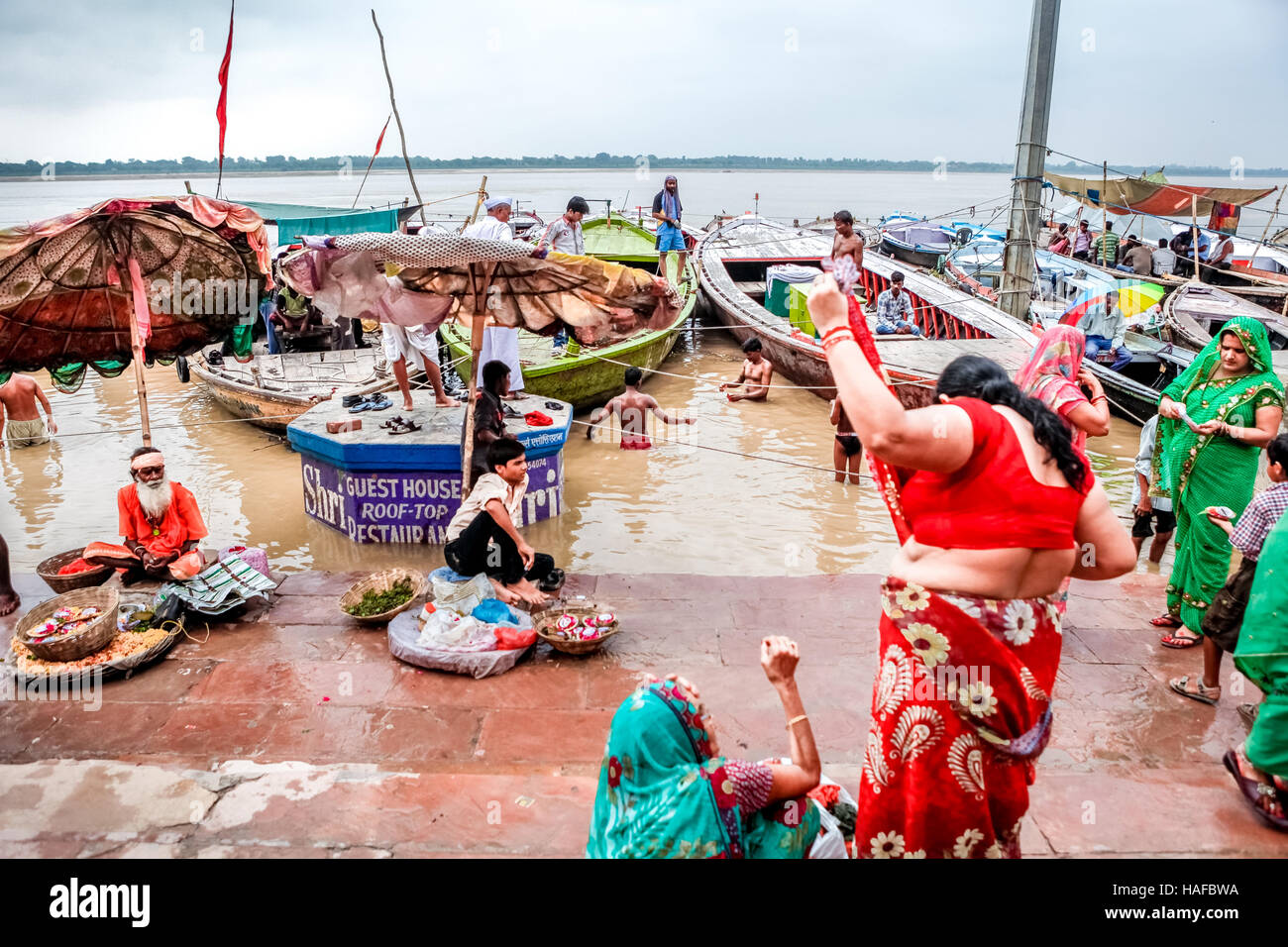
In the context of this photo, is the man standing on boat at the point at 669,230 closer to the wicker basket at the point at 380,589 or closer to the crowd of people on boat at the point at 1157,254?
the crowd of people on boat at the point at 1157,254

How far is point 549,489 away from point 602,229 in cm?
1237

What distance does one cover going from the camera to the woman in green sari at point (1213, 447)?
4297mm

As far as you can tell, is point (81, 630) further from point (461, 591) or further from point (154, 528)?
point (461, 591)

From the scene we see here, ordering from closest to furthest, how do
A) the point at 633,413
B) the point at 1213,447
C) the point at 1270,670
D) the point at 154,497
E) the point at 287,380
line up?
the point at 1270,670, the point at 1213,447, the point at 154,497, the point at 633,413, the point at 287,380

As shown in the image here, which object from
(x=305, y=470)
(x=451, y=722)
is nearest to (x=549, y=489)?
(x=305, y=470)

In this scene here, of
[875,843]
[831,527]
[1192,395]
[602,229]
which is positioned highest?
[602,229]

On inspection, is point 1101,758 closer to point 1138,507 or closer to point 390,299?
point 1138,507

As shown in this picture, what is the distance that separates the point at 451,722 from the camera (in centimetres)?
374

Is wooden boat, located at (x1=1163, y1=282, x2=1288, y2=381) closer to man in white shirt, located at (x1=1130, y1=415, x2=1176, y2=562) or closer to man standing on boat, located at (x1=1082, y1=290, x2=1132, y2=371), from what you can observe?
man standing on boat, located at (x1=1082, y1=290, x2=1132, y2=371)

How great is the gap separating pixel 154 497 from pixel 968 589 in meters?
4.71

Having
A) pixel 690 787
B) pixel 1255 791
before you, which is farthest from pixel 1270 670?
pixel 690 787

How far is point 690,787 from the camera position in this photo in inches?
80.5

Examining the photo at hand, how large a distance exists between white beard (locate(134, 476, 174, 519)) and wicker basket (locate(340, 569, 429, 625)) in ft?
3.85

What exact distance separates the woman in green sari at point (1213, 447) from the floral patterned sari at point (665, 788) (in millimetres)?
3334
